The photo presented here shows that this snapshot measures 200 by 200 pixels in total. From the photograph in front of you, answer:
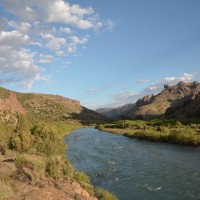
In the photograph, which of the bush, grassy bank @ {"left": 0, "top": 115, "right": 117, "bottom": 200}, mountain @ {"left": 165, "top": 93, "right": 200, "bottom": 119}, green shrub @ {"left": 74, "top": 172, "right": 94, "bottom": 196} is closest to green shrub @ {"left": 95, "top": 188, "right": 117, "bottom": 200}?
grassy bank @ {"left": 0, "top": 115, "right": 117, "bottom": 200}

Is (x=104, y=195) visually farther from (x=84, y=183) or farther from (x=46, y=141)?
(x=46, y=141)

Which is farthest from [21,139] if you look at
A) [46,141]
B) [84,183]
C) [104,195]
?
[104,195]

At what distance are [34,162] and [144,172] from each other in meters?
16.7

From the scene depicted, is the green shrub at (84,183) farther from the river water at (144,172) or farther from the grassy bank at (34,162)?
the river water at (144,172)

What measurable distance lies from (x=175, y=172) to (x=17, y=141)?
1879 centimetres

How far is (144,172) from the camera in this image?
3834 cm

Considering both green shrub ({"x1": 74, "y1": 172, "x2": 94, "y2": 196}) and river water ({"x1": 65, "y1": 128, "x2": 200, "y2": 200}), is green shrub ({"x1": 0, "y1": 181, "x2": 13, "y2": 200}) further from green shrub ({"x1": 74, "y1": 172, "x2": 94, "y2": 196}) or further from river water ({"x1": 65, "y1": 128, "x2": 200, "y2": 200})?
river water ({"x1": 65, "y1": 128, "x2": 200, "y2": 200})

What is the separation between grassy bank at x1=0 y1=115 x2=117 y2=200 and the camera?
21.8 meters

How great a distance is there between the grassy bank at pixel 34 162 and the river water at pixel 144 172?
3.64m

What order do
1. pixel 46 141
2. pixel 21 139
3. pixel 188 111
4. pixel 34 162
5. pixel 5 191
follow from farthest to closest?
pixel 188 111 < pixel 46 141 < pixel 21 139 < pixel 34 162 < pixel 5 191

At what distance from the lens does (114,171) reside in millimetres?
39594

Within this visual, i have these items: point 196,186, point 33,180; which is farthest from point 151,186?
point 33,180

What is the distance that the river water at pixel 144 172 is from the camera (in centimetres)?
2950

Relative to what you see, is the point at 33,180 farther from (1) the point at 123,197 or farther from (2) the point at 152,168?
(2) the point at 152,168
